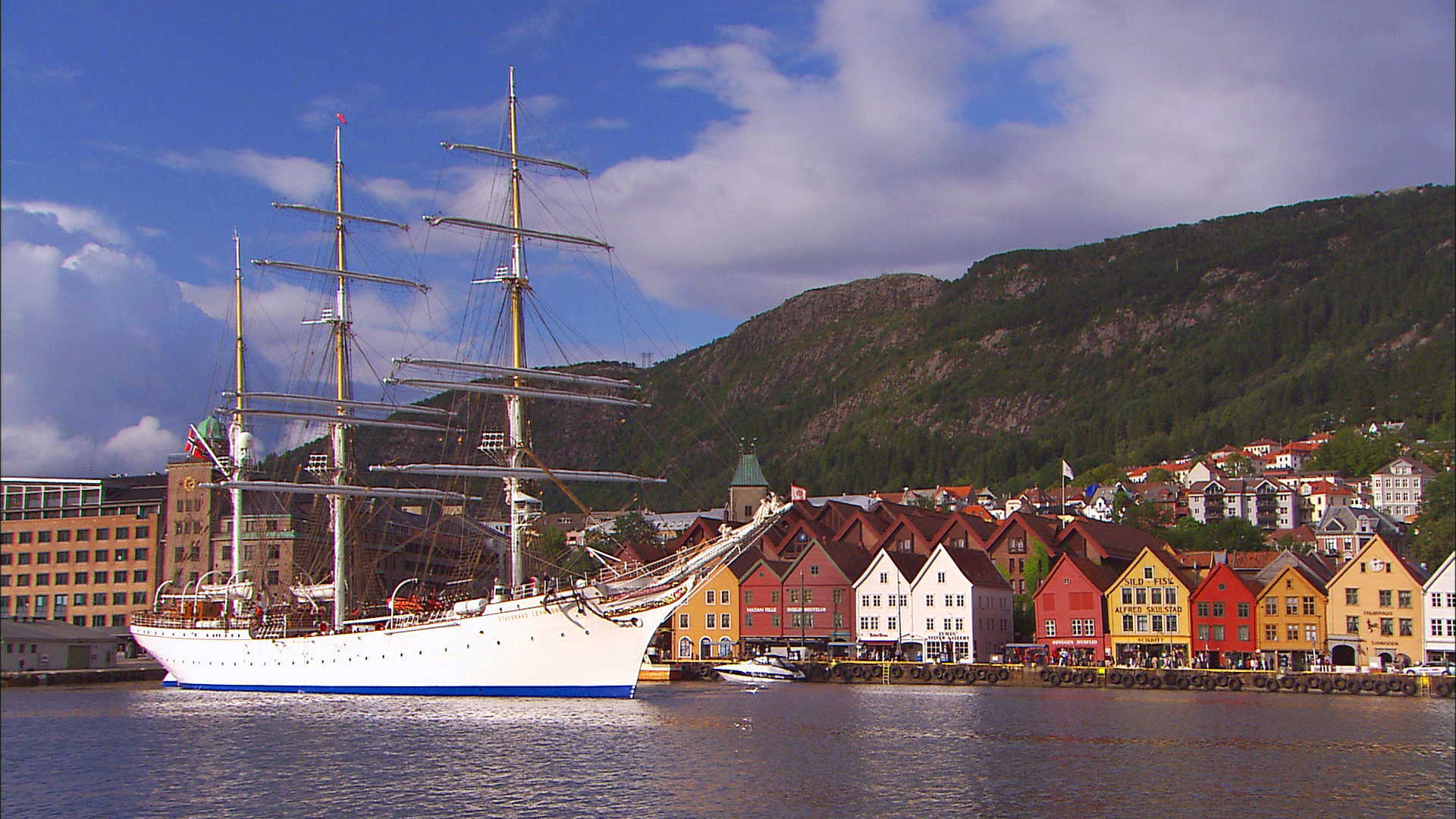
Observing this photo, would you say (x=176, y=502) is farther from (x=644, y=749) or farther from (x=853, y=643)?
(x=644, y=749)

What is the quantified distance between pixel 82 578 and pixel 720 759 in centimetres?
9061

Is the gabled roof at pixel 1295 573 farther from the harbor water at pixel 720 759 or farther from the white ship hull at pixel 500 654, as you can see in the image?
the white ship hull at pixel 500 654

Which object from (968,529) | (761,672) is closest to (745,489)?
(968,529)

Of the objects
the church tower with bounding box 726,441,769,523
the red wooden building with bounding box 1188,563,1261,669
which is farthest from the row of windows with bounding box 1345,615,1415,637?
the church tower with bounding box 726,441,769,523

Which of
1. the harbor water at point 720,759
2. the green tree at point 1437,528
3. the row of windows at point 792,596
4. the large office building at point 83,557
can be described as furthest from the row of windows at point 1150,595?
the large office building at point 83,557

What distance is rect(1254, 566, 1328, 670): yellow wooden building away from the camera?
85.3 m

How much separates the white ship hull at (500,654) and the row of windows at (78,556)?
51619 millimetres

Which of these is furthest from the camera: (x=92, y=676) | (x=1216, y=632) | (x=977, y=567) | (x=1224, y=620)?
(x=977, y=567)

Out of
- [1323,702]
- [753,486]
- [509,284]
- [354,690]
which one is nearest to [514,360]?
[509,284]

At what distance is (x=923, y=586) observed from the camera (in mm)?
97188

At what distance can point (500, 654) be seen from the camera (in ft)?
210

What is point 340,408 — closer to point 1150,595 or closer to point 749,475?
point 1150,595

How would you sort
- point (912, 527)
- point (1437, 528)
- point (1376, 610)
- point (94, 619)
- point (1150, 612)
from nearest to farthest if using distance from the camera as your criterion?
point (1376, 610), point (1150, 612), point (1437, 528), point (912, 527), point (94, 619)

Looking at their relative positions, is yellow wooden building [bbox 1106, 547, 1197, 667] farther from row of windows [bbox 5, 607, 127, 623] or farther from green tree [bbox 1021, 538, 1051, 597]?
row of windows [bbox 5, 607, 127, 623]
